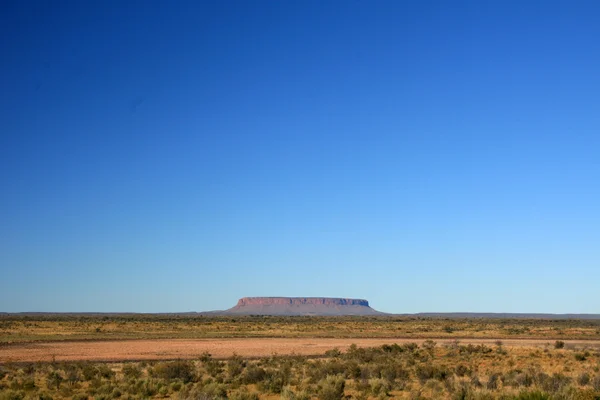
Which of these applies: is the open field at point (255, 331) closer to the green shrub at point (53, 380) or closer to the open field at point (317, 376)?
the open field at point (317, 376)

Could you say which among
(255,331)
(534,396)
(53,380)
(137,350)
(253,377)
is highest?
(534,396)

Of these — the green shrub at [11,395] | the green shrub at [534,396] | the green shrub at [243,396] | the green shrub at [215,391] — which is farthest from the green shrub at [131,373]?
the green shrub at [534,396]

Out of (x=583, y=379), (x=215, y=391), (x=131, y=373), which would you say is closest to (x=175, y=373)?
(x=131, y=373)

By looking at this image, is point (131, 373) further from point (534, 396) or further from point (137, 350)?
point (534, 396)

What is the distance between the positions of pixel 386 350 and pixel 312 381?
14820 millimetres

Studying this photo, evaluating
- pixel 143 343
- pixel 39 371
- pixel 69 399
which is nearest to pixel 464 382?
pixel 69 399

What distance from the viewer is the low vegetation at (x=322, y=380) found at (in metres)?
19.6

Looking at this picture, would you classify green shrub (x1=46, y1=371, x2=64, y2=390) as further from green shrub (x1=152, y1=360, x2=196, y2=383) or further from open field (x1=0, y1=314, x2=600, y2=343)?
open field (x1=0, y1=314, x2=600, y2=343)

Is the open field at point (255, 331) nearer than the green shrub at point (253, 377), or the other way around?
the green shrub at point (253, 377)

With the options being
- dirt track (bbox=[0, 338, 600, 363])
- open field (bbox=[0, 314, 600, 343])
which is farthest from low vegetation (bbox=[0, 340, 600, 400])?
open field (bbox=[0, 314, 600, 343])

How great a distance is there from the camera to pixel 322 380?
2272 cm

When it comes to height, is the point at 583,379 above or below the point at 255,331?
above

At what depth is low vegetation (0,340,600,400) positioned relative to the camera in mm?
19562

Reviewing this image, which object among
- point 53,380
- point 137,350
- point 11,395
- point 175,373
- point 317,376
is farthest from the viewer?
point 137,350
